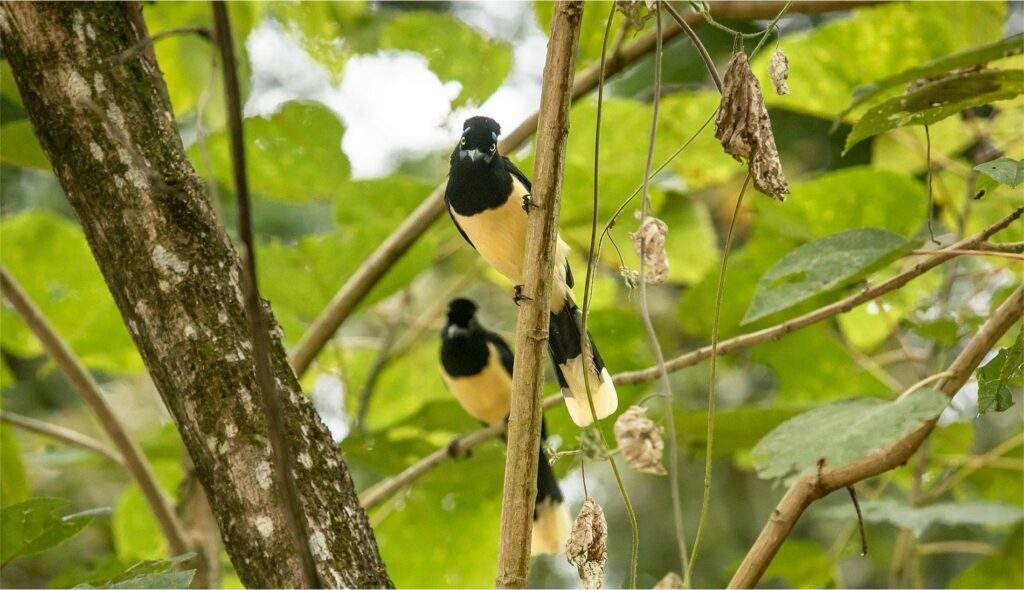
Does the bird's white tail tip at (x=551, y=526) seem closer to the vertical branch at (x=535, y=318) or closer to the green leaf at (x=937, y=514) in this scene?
the green leaf at (x=937, y=514)

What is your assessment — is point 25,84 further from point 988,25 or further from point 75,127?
point 988,25

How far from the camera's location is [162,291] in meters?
1.20

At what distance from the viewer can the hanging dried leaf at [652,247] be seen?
3.45 ft

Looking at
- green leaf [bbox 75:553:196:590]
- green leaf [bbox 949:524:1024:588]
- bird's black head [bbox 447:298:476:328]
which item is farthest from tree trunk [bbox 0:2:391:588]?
bird's black head [bbox 447:298:476:328]

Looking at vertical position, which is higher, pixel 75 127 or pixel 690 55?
pixel 690 55

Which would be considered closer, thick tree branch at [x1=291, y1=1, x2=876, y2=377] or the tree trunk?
the tree trunk

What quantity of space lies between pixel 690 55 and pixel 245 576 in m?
2.20

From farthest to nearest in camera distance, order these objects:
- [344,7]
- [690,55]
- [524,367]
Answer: [690,55] < [344,7] < [524,367]

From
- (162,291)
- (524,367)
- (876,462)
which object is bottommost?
(876,462)

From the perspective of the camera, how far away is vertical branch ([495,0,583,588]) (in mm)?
994

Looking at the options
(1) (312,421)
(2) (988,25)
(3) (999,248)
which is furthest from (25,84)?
(2) (988,25)

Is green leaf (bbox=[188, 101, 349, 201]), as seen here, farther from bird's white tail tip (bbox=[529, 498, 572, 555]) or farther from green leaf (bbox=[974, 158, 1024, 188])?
green leaf (bbox=[974, 158, 1024, 188])

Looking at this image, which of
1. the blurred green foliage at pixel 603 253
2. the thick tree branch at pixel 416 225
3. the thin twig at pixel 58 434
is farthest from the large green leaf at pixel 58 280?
the thick tree branch at pixel 416 225

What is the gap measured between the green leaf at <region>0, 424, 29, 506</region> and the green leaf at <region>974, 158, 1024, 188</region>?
5.32 ft
